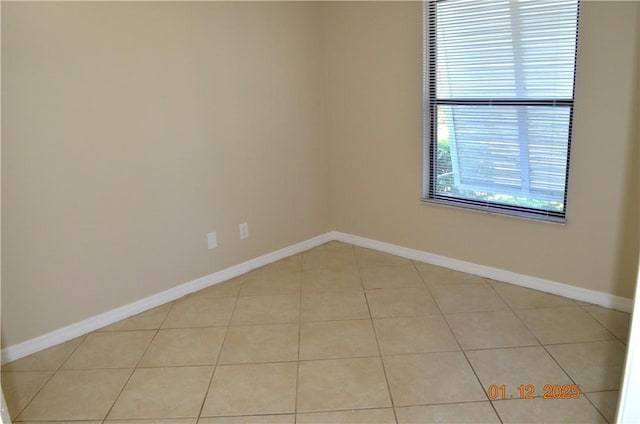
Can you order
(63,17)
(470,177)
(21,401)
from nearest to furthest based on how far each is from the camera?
(21,401), (63,17), (470,177)

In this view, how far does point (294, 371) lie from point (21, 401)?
123 centimetres

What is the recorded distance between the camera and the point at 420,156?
11.3 ft

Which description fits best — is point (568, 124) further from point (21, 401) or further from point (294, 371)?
point (21, 401)

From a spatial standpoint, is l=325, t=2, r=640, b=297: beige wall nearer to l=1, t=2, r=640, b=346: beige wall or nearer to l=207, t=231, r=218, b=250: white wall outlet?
l=1, t=2, r=640, b=346: beige wall

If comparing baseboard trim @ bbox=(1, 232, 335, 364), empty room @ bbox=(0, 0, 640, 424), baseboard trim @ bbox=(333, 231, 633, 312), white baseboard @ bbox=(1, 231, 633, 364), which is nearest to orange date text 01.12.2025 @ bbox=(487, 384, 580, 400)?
empty room @ bbox=(0, 0, 640, 424)

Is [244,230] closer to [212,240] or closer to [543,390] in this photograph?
[212,240]

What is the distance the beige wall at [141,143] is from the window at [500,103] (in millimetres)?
1030

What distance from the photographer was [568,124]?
2721mm

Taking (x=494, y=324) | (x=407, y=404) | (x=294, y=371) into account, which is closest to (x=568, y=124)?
(x=494, y=324)

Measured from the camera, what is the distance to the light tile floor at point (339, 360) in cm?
200

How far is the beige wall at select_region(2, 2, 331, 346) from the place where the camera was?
2.40m

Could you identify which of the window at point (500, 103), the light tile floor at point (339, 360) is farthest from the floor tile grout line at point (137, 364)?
the window at point (500, 103)

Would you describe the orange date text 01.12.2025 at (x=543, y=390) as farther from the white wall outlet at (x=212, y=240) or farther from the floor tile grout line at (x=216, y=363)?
the white wall outlet at (x=212, y=240)

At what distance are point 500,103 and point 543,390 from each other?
1.72 meters
